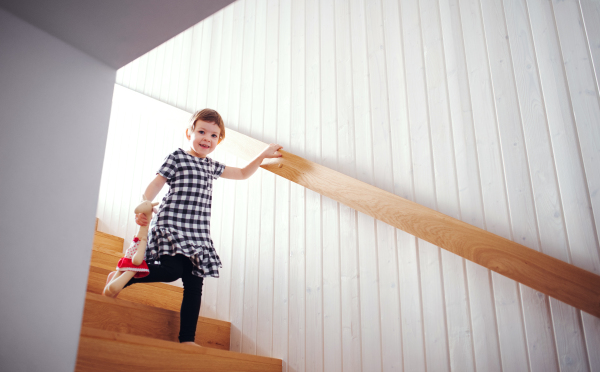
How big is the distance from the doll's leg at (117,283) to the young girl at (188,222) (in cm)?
1

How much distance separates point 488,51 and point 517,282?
2.87 ft

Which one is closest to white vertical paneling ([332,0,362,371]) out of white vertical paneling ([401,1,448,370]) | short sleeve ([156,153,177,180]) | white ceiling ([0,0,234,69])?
white vertical paneling ([401,1,448,370])

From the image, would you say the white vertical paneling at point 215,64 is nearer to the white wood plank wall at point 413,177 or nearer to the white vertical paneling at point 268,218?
the white wood plank wall at point 413,177

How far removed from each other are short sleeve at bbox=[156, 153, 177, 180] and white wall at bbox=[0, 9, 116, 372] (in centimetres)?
105

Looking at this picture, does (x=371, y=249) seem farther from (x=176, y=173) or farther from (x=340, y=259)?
A: (x=176, y=173)

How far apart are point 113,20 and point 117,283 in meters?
1.06

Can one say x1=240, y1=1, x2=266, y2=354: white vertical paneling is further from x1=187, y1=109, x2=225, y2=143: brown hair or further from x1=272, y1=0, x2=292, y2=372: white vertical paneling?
x1=187, y1=109, x2=225, y2=143: brown hair

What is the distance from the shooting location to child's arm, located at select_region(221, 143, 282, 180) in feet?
6.25

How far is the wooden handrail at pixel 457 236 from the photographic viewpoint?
4.14 ft

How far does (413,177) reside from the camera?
1697 millimetres

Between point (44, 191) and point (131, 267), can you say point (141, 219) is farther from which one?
point (44, 191)

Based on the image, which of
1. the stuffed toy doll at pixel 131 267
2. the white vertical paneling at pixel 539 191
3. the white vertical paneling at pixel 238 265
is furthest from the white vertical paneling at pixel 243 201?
the white vertical paneling at pixel 539 191

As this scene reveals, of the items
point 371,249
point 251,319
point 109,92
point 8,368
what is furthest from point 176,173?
point 8,368

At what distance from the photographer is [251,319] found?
196cm
